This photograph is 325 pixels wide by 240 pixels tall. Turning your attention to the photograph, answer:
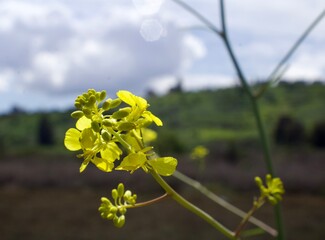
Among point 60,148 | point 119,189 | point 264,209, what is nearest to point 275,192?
point 119,189

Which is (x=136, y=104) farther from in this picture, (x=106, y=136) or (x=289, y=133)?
(x=289, y=133)

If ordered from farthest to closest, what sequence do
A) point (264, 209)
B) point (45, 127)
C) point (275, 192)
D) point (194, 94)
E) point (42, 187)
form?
point (194, 94) → point (45, 127) → point (42, 187) → point (264, 209) → point (275, 192)

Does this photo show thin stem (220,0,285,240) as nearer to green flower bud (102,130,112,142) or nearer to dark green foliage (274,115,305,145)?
green flower bud (102,130,112,142)

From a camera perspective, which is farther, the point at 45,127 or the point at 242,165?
the point at 45,127

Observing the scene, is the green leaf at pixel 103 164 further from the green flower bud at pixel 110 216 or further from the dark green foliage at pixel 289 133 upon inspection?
the dark green foliage at pixel 289 133

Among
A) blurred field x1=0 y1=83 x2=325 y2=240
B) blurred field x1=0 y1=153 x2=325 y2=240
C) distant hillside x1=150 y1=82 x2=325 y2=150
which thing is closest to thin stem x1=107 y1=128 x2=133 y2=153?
blurred field x1=0 y1=83 x2=325 y2=240

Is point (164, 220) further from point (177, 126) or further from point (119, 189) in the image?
point (177, 126)

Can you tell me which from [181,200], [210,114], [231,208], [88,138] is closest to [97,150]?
[88,138]

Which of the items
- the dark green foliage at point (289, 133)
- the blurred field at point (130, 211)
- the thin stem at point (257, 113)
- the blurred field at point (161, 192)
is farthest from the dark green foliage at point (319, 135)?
the thin stem at point (257, 113)
